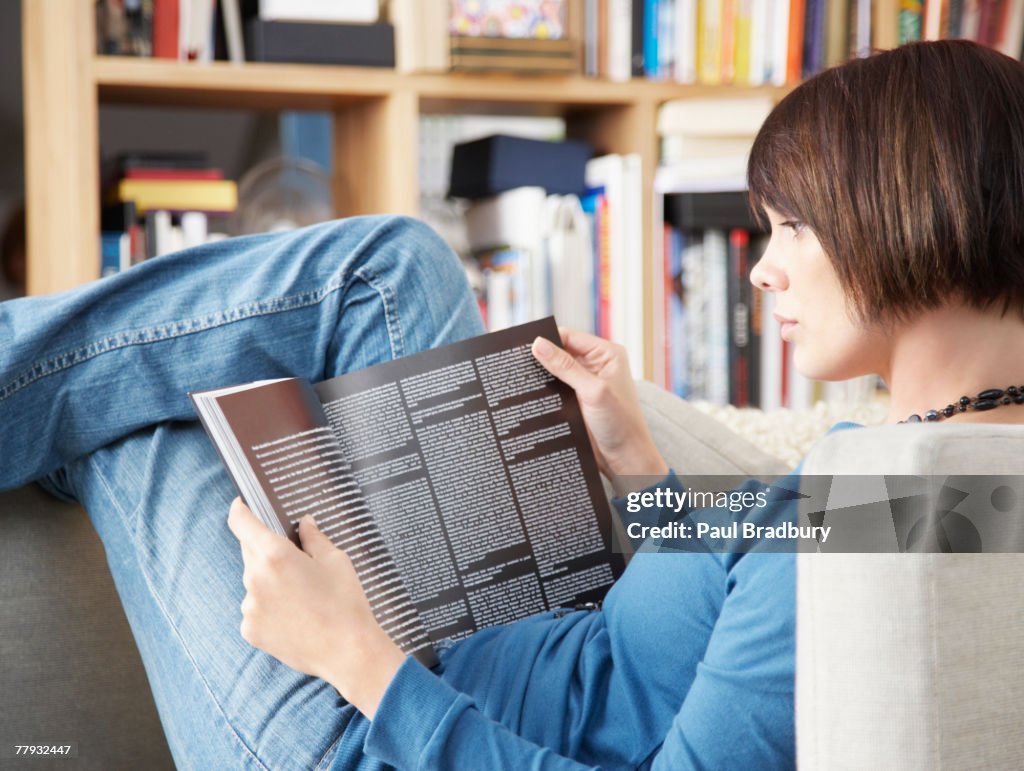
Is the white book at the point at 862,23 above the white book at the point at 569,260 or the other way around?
above

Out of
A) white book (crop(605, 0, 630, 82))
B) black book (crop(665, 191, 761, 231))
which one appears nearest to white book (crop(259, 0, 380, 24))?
white book (crop(605, 0, 630, 82))

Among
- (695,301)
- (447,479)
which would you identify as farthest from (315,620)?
(695,301)

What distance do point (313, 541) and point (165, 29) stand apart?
1.30 m

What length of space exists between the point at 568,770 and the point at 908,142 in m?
0.44

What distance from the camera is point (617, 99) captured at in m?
1.98

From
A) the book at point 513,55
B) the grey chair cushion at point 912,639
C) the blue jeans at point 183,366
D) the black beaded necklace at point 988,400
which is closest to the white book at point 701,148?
the book at point 513,55

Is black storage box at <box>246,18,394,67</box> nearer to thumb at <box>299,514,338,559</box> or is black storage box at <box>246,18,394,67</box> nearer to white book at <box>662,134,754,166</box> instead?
Answer: white book at <box>662,134,754,166</box>

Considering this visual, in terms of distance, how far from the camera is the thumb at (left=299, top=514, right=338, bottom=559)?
0.77m

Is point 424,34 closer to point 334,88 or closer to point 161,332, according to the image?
point 334,88

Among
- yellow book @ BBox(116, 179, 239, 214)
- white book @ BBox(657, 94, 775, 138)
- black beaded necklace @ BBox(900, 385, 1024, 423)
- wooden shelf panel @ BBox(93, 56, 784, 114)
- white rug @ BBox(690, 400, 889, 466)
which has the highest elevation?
wooden shelf panel @ BBox(93, 56, 784, 114)

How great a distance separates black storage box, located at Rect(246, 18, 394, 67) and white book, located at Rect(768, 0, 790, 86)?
2.29 feet

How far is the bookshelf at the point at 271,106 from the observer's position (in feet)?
5.66

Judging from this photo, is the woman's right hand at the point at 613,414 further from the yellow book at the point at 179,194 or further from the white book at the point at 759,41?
the white book at the point at 759,41

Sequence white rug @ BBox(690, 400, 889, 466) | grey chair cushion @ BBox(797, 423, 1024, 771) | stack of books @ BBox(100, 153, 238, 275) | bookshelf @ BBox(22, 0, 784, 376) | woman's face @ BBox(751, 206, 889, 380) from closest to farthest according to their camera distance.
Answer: grey chair cushion @ BBox(797, 423, 1024, 771) < woman's face @ BBox(751, 206, 889, 380) < white rug @ BBox(690, 400, 889, 466) < bookshelf @ BBox(22, 0, 784, 376) < stack of books @ BBox(100, 153, 238, 275)
